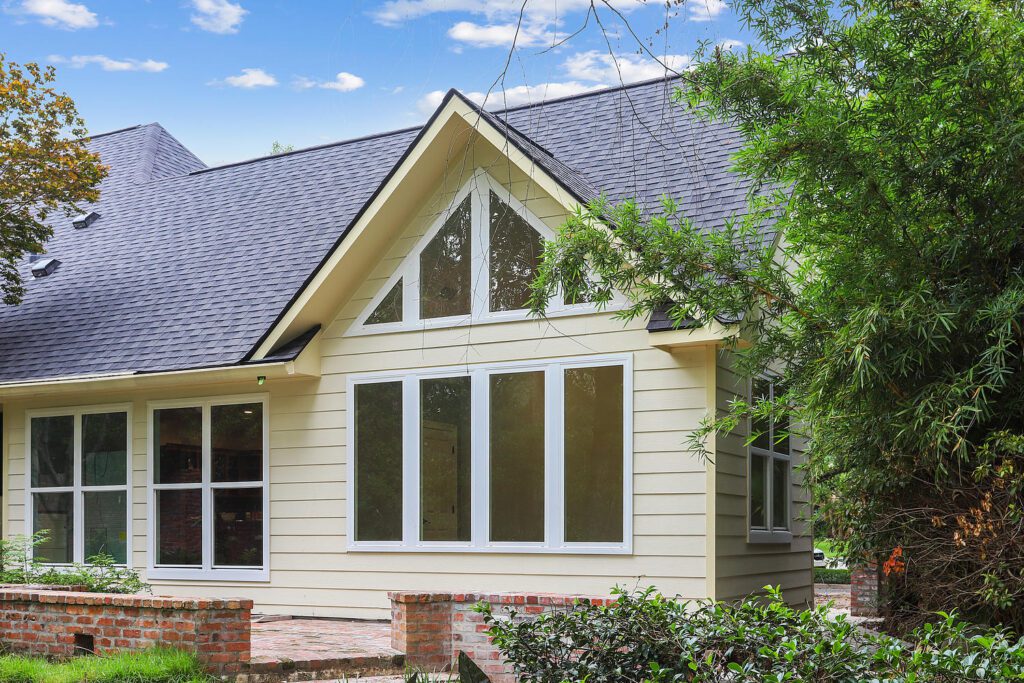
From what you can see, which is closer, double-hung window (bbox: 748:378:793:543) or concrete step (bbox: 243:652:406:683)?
concrete step (bbox: 243:652:406:683)

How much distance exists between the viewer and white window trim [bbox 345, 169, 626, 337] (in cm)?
1007

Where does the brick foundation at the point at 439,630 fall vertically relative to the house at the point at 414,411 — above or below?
below

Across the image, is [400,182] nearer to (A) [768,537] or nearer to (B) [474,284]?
(B) [474,284]

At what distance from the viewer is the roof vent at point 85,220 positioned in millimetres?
15820

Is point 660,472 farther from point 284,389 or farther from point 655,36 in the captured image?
point 655,36

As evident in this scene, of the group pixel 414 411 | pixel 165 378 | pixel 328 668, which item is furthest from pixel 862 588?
pixel 165 378

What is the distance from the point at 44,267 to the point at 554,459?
29.2ft

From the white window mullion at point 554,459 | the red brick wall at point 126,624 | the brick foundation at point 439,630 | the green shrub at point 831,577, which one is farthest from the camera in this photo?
the green shrub at point 831,577

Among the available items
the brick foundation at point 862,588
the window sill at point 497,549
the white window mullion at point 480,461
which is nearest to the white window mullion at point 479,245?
the white window mullion at point 480,461

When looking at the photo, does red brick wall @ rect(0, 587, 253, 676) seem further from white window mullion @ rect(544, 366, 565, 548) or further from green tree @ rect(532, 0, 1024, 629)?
green tree @ rect(532, 0, 1024, 629)

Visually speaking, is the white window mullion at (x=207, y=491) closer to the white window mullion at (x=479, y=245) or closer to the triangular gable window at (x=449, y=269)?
the triangular gable window at (x=449, y=269)

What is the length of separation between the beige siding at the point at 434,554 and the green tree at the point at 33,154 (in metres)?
2.65

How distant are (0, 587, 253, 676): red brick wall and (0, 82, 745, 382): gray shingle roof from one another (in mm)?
3519

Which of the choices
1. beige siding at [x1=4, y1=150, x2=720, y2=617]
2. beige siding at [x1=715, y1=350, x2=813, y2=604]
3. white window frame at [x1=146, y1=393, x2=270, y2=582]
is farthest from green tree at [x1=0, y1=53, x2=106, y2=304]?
beige siding at [x1=715, y1=350, x2=813, y2=604]
